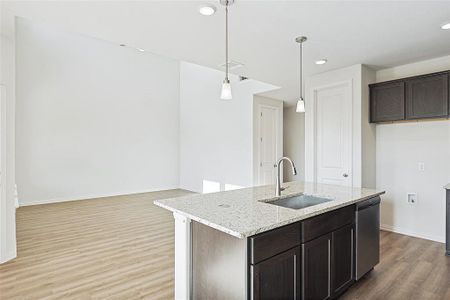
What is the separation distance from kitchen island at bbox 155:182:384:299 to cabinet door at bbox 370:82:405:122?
6.51ft

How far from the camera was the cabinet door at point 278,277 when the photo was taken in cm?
156

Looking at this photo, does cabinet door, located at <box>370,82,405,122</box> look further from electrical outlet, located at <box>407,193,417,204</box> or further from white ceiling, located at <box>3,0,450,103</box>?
electrical outlet, located at <box>407,193,417,204</box>

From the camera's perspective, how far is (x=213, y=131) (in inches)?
279

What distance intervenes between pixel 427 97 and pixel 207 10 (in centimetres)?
309

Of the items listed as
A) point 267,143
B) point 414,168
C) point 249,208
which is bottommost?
point 249,208

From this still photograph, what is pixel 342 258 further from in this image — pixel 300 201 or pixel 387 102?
pixel 387 102

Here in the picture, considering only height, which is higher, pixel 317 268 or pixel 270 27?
pixel 270 27

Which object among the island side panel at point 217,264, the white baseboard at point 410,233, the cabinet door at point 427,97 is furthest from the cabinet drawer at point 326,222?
the white baseboard at point 410,233

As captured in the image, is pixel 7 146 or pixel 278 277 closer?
pixel 278 277

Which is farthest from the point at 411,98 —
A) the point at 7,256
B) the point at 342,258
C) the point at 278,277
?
the point at 7,256

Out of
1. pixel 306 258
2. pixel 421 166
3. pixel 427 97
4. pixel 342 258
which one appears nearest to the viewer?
pixel 306 258

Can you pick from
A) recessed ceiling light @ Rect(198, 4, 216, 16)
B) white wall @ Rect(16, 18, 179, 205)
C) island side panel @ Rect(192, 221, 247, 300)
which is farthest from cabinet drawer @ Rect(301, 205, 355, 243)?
white wall @ Rect(16, 18, 179, 205)

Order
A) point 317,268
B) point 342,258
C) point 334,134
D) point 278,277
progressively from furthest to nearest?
point 334,134 < point 342,258 < point 317,268 < point 278,277

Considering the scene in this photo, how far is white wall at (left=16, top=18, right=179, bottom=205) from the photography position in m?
5.97
